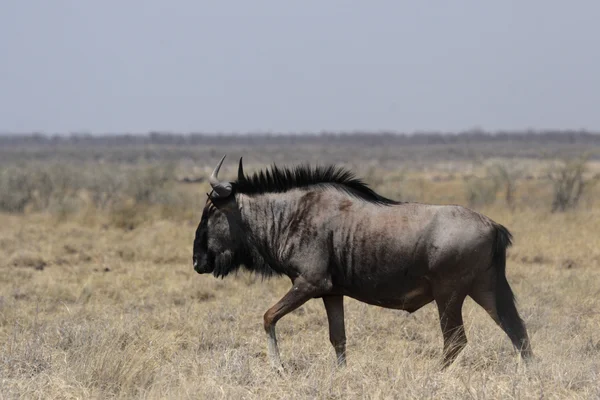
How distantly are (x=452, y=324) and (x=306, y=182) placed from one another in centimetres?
177

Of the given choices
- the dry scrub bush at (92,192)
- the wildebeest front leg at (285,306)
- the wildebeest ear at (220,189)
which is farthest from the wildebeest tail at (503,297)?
the dry scrub bush at (92,192)

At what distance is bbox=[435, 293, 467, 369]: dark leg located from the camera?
6965mm

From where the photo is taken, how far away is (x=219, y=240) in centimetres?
775

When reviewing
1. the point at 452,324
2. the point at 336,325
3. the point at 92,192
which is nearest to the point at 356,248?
the point at 336,325

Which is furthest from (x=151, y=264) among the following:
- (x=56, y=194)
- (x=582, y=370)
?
(x=56, y=194)

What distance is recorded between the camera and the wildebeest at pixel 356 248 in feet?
22.8

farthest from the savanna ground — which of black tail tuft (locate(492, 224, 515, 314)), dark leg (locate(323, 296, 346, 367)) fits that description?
black tail tuft (locate(492, 224, 515, 314))

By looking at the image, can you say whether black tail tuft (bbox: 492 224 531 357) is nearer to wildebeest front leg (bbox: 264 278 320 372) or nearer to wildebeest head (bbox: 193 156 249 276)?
wildebeest front leg (bbox: 264 278 320 372)

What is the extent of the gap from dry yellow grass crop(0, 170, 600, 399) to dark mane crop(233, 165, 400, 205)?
1397 mm

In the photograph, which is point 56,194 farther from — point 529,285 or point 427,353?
point 427,353

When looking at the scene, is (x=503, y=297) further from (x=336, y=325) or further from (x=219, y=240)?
(x=219, y=240)

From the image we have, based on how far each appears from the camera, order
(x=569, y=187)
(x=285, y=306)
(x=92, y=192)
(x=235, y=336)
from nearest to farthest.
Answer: (x=285, y=306)
(x=235, y=336)
(x=569, y=187)
(x=92, y=192)

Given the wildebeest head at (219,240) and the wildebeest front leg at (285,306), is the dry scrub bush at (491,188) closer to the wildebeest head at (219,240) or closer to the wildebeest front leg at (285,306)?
the wildebeest head at (219,240)

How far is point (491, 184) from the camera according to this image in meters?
28.4
